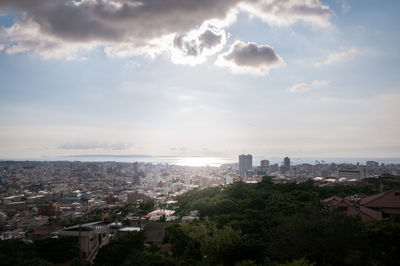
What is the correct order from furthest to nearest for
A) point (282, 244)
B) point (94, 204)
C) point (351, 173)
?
point (351, 173), point (94, 204), point (282, 244)

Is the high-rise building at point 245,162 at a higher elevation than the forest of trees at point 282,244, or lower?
lower

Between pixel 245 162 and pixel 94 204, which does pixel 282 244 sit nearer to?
pixel 94 204

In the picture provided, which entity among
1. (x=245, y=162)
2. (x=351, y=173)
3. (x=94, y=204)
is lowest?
(x=94, y=204)

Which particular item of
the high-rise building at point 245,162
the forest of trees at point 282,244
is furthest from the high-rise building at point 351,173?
the forest of trees at point 282,244

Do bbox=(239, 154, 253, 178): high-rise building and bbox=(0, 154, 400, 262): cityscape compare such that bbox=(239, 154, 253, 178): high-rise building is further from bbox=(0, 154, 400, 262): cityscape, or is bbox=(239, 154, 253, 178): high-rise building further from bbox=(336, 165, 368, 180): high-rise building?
bbox=(336, 165, 368, 180): high-rise building

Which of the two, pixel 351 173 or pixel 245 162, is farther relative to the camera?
pixel 245 162

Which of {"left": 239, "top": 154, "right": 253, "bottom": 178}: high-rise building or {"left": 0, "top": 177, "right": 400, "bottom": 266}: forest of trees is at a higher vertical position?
{"left": 0, "top": 177, "right": 400, "bottom": 266}: forest of trees

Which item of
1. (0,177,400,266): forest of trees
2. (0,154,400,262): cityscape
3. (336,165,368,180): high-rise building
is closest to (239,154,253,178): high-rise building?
(0,154,400,262): cityscape

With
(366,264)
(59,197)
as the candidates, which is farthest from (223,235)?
(59,197)

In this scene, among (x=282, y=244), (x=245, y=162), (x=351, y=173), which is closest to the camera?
(x=282, y=244)

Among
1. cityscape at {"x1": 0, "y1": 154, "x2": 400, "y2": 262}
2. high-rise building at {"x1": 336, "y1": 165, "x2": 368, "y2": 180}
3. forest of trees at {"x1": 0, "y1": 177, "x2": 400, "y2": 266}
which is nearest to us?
forest of trees at {"x1": 0, "y1": 177, "x2": 400, "y2": 266}

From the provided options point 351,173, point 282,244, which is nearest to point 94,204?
point 282,244

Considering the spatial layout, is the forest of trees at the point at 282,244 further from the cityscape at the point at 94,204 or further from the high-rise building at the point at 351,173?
the high-rise building at the point at 351,173
